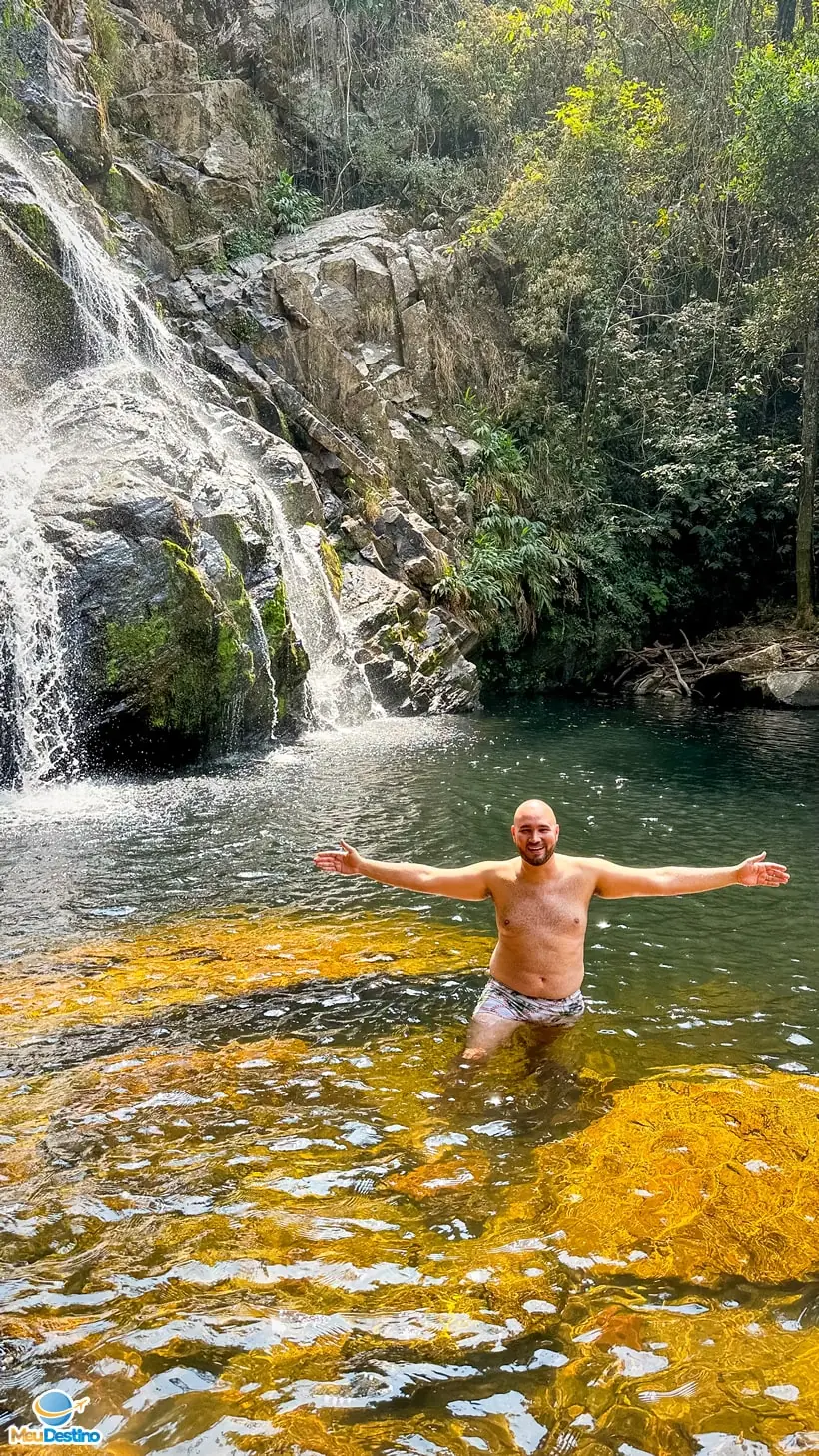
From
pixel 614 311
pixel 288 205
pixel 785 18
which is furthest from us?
pixel 288 205

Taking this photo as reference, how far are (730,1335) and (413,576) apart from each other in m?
20.3

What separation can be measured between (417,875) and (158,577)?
27.5 ft

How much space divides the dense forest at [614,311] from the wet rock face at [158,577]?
833 centimetres

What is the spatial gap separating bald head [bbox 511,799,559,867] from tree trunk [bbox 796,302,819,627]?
868 inches

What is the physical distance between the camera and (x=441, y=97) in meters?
30.1

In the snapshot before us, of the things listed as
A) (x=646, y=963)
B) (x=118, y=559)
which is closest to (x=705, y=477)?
(x=118, y=559)

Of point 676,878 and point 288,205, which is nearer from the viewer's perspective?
point 676,878

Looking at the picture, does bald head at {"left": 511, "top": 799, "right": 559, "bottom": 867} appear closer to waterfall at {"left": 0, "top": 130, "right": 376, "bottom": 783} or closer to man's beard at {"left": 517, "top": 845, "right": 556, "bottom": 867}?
man's beard at {"left": 517, "top": 845, "right": 556, "bottom": 867}

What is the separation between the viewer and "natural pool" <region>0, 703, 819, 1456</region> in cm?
252

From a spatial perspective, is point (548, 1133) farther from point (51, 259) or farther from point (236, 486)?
point (51, 259)

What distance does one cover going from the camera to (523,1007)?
509 centimetres

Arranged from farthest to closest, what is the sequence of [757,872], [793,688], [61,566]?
[793,688] → [61,566] → [757,872]

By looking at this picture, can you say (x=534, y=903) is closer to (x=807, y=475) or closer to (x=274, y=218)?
(x=807, y=475)

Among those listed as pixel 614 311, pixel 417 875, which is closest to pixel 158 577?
pixel 417 875
